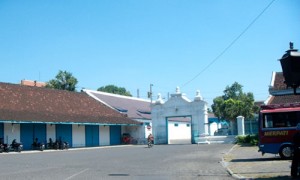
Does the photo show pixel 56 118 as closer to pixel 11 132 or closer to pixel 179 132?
pixel 11 132

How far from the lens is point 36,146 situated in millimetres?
35250

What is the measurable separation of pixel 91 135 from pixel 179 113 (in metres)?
9.62

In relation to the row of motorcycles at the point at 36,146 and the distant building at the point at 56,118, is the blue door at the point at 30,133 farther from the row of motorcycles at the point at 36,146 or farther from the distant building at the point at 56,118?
the row of motorcycles at the point at 36,146

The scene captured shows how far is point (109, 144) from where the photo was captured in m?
46.4

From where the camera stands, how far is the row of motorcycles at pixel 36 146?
105 feet

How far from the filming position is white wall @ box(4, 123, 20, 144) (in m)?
33.7

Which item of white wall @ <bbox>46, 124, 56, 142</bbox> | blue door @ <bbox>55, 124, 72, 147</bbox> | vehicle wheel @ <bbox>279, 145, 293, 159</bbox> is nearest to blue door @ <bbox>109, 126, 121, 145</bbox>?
blue door @ <bbox>55, 124, 72, 147</bbox>

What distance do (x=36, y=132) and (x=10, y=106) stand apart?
3.27 m

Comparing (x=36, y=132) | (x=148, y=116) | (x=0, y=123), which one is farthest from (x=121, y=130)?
(x=0, y=123)

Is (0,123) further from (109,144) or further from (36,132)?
(109,144)

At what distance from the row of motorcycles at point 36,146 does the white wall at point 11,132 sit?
1.14 metres

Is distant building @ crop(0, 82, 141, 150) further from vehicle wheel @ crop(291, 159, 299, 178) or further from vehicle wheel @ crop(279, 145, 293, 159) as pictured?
vehicle wheel @ crop(291, 159, 299, 178)

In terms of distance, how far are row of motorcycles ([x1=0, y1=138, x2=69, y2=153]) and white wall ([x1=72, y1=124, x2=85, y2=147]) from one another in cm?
313

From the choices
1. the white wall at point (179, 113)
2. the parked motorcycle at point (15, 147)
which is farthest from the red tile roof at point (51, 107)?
the white wall at point (179, 113)
